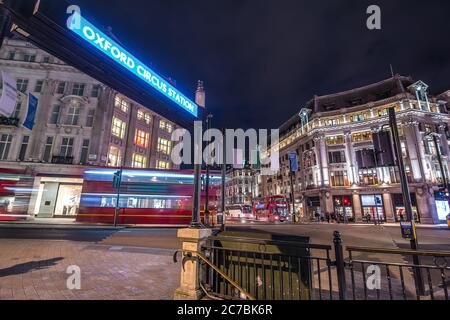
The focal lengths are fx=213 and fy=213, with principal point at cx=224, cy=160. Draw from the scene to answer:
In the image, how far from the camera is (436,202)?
32.5 metres

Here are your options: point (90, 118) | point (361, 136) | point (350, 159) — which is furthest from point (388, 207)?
point (90, 118)

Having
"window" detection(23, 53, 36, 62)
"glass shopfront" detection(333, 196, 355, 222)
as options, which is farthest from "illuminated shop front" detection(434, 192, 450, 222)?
"window" detection(23, 53, 36, 62)

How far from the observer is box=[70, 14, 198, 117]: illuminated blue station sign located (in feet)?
11.4

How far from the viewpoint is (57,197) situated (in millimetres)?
25594

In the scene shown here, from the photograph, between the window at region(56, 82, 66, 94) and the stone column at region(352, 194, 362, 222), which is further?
the stone column at region(352, 194, 362, 222)

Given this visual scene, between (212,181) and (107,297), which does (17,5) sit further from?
(212,181)

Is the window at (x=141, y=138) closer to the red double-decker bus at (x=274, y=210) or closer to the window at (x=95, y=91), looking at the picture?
the window at (x=95, y=91)

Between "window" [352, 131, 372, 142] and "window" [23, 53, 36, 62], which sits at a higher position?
"window" [23, 53, 36, 62]

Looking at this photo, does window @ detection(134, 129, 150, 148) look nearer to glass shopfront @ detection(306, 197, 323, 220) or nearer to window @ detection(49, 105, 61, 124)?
window @ detection(49, 105, 61, 124)

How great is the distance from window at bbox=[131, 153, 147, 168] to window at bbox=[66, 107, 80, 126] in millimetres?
7935

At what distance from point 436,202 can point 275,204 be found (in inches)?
972

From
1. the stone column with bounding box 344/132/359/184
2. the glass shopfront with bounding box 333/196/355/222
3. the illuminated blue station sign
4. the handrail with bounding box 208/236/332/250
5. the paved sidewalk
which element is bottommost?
the paved sidewalk

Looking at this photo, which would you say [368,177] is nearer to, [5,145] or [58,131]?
[58,131]

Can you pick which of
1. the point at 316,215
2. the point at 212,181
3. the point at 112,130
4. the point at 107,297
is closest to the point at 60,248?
the point at 107,297
